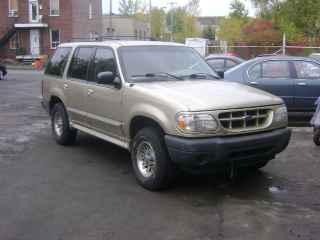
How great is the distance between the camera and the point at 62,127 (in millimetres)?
9031

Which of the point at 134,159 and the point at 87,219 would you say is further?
the point at 134,159

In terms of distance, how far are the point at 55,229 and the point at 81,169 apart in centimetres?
245

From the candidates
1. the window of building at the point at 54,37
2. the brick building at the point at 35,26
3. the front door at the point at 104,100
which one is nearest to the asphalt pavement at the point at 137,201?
the front door at the point at 104,100

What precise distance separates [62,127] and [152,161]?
3.13m

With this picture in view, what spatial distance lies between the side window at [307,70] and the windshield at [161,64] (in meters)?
4.58

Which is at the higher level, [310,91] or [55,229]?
[310,91]

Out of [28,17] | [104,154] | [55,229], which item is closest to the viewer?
[55,229]

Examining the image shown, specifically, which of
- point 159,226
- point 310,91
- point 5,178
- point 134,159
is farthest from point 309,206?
point 310,91

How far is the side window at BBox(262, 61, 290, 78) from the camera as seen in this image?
1162 centimetres

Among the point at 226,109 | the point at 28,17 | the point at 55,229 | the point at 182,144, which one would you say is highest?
the point at 28,17

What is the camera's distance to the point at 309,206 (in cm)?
580

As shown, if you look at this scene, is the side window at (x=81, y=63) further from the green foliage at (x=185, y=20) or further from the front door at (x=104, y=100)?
the green foliage at (x=185, y=20)

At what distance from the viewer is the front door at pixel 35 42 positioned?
4529 centimetres

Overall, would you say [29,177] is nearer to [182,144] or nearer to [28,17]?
[182,144]
